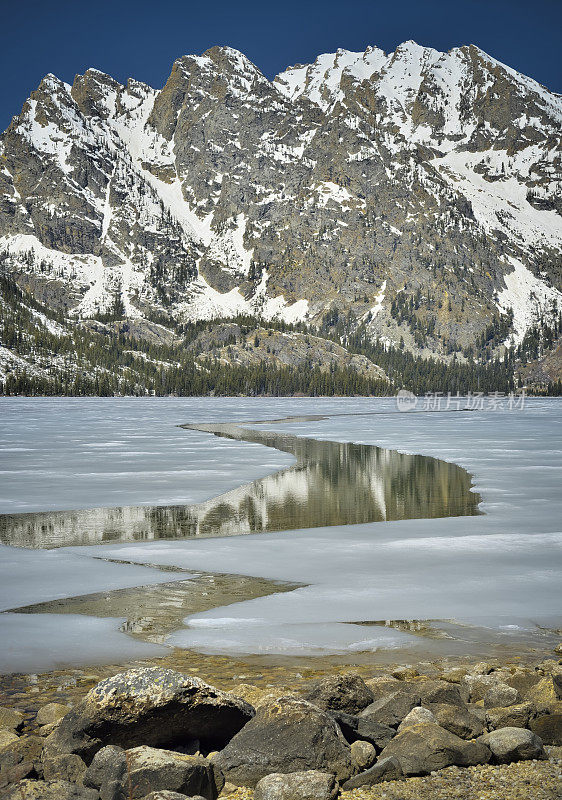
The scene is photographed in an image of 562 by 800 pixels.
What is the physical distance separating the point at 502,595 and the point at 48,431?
161ft

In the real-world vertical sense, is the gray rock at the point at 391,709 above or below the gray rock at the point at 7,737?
above

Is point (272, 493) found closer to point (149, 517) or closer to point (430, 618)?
point (149, 517)

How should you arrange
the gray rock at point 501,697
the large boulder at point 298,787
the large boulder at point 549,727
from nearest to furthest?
1. the large boulder at point 298,787
2. the large boulder at point 549,727
3. the gray rock at point 501,697

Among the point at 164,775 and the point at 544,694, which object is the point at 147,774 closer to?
the point at 164,775

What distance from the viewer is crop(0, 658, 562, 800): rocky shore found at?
17.9ft

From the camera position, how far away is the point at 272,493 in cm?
2273

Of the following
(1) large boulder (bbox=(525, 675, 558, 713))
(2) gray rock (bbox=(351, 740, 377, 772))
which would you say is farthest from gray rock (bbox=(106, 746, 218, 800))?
(1) large boulder (bbox=(525, 675, 558, 713))

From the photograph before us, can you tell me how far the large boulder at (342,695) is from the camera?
22.5 ft

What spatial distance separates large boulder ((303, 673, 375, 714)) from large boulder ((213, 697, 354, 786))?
26.2 inches

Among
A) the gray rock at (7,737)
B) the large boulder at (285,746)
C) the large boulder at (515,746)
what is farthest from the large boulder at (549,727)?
the gray rock at (7,737)

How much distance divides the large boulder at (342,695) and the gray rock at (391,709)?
0.15m

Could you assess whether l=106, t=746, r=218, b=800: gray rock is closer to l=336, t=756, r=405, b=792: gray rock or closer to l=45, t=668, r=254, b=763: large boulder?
l=45, t=668, r=254, b=763: large boulder

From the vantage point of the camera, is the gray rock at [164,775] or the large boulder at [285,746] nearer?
the gray rock at [164,775]

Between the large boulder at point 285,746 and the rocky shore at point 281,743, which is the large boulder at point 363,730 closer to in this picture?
the rocky shore at point 281,743
